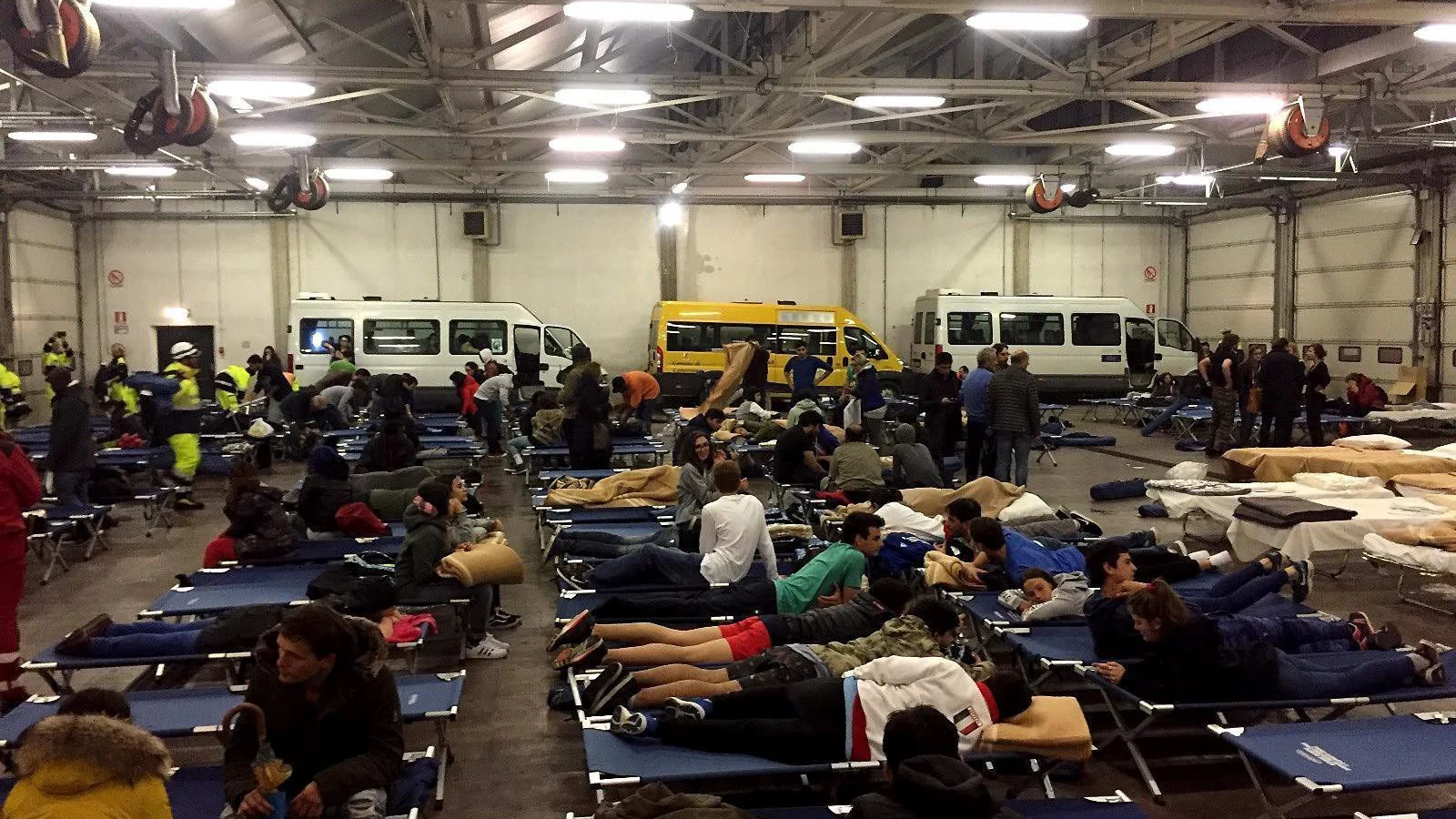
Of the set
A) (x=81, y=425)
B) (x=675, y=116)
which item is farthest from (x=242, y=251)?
(x=81, y=425)

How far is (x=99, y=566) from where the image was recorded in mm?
8508

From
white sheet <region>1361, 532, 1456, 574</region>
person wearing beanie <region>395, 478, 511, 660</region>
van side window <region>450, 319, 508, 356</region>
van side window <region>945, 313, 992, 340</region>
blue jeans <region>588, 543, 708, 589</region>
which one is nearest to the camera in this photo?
person wearing beanie <region>395, 478, 511, 660</region>

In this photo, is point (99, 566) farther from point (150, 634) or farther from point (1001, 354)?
point (1001, 354)

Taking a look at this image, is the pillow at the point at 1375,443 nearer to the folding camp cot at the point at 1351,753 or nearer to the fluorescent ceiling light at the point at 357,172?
the folding camp cot at the point at 1351,753

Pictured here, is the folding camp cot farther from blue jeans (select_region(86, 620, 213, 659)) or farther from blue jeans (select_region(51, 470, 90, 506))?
blue jeans (select_region(51, 470, 90, 506))

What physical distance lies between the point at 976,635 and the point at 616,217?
17.7 metres

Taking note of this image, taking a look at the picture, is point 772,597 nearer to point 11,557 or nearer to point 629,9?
point 11,557

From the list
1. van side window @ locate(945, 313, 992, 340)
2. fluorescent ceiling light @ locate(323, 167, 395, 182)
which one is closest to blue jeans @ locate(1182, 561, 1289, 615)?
fluorescent ceiling light @ locate(323, 167, 395, 182)

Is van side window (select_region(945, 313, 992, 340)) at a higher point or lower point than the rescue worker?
higher

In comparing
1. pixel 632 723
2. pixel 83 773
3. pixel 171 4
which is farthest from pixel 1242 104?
pixel 83 773

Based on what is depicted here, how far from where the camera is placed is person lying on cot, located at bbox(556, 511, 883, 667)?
18.7ft

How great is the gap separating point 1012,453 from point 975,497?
255 cm

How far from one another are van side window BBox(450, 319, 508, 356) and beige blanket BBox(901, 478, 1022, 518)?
1253 centimetres

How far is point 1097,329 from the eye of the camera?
20.8 metres
